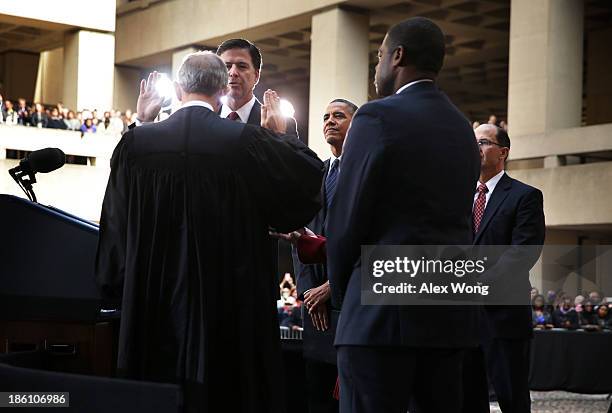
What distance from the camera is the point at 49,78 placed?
40781 millimetres

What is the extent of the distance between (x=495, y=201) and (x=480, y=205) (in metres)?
0.14

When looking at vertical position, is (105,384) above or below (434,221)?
below

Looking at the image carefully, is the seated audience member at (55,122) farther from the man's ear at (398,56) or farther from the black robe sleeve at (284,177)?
the man's ear at (398,56)

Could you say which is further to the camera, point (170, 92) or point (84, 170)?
point (84, 170)

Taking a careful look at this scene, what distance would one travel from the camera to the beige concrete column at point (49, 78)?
133 ft

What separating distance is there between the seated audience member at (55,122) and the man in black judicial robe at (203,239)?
25.6 metres

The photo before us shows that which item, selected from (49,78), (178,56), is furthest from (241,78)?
(49,78)

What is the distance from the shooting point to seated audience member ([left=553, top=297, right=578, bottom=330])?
15.0 m

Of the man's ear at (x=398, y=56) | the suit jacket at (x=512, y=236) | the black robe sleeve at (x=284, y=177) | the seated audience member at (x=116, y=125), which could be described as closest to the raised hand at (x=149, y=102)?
the black robe sleeve at (x=284, y=177)

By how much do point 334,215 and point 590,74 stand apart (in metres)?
29.3

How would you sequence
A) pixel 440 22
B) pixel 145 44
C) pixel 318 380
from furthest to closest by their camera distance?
pixel 145 44 < pixel 440 22 < pixel 318 380

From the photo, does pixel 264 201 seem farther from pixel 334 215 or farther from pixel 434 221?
pixel 434 221

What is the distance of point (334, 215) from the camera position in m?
4.06

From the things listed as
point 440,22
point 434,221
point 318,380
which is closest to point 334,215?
point 434,221
